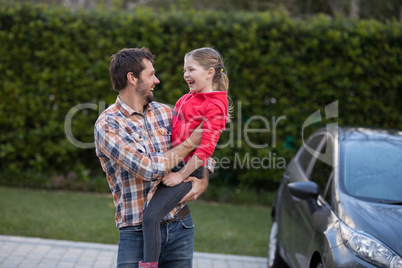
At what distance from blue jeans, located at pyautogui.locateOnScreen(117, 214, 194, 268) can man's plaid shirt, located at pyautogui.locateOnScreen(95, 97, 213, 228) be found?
7cm

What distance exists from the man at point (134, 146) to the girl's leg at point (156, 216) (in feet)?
0.19

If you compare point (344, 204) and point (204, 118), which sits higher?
point (204, 118)

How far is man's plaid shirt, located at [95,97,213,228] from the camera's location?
2.70 meters

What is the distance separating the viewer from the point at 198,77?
319 centimetres

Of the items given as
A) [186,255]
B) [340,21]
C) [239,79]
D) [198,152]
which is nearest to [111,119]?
[198,152]

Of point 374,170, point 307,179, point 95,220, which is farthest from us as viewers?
point 95,220

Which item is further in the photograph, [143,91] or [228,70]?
[228,70]

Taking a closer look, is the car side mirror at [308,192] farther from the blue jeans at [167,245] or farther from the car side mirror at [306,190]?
the blue jeans at [167,245]

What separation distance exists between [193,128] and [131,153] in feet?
1.66

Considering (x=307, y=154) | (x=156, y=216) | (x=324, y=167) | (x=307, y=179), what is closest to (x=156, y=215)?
(x=156, y=216)

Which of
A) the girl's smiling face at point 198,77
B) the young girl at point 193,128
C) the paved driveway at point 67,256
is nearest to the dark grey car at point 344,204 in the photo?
the paved driveway at point 67,256

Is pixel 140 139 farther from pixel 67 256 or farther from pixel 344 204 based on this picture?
pixel 67 256

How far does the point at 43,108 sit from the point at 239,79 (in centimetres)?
350

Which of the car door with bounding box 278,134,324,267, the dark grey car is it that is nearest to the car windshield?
the dark grey car
